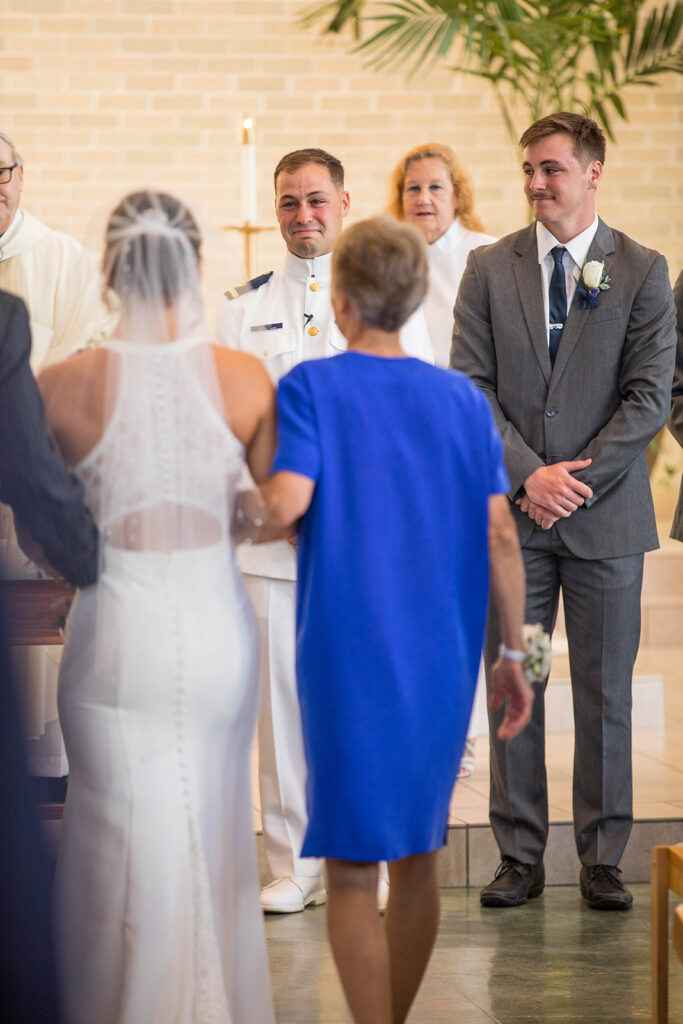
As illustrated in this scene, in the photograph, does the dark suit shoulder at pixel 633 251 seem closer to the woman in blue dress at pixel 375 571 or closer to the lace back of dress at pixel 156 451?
the woman in blue dress at pixel 375 571

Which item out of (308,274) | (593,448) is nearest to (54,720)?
(308,274)

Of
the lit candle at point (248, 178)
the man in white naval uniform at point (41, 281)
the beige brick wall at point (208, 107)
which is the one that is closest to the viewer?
the man in white naval uniform at point (41, 281)

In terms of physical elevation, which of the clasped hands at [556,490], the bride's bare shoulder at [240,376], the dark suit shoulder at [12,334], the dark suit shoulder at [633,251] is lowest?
the clasped hands at [556,490]

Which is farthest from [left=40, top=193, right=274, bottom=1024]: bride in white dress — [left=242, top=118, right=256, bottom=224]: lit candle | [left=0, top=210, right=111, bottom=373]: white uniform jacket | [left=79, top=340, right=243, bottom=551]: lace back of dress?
[left=242, top=118, right=256, bottom=224]: lit candle

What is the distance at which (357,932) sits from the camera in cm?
240

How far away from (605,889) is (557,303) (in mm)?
1524

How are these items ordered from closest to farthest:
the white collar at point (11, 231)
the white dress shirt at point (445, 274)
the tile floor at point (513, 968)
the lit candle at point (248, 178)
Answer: the tile floor at point (513, 968) < the white collar at point (11, 231) < the white dress shirt at point (445, 274) < the lit candle at point (248, 178)

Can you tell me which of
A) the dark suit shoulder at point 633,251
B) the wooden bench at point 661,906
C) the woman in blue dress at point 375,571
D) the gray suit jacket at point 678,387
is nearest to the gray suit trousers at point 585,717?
the gray suit jacket at point 678,387

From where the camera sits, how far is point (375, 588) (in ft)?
7.72

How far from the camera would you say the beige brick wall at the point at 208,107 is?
777 centimetres

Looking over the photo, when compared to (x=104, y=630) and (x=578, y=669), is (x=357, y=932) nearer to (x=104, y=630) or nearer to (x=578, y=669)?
(x=104, y=630)

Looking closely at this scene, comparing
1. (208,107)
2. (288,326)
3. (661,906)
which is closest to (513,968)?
(661,906)

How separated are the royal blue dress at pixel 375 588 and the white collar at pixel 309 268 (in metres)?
1.44

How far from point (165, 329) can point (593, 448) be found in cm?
161
